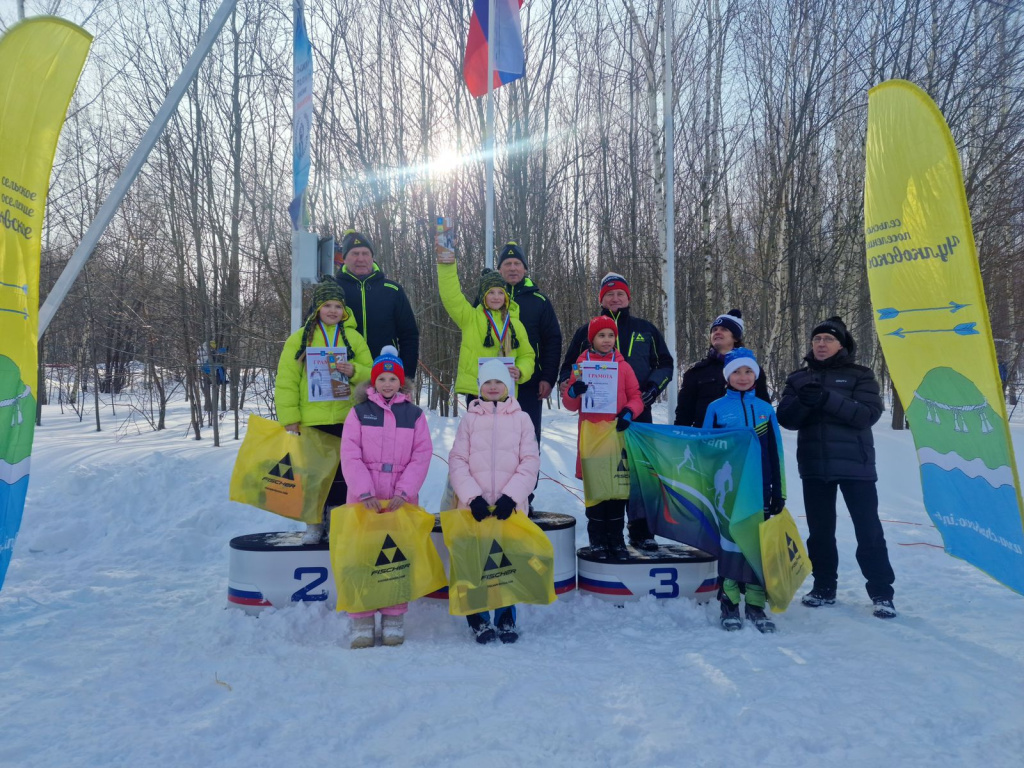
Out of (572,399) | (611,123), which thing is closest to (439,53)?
(611,123)

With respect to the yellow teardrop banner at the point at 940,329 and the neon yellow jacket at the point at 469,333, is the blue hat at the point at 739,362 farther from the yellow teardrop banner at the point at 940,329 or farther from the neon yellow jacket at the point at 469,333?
the neon yellow jacket at the point at 469,333

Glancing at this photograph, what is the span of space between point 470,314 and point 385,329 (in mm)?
667

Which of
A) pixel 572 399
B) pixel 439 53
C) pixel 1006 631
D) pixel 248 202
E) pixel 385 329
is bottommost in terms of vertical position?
pixel 1006 631

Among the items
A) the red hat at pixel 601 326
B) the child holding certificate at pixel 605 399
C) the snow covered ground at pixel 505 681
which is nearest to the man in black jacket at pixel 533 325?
the child holding certificate at pixel 605 399

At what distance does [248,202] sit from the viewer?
33.2 ft

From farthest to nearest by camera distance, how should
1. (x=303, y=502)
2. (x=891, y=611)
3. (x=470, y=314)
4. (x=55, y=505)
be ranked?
(x=55, y=505)
(x=470, y=314)
(x=303, y=502)
(x=891, y=611)

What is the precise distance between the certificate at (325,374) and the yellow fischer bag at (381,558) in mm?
827

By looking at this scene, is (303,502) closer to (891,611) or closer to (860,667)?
(860,667)

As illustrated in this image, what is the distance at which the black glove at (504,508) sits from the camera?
3922mm

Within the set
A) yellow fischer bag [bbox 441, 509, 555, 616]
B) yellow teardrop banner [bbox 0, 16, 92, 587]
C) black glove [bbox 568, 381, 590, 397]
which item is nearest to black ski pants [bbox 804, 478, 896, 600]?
black glove [bbox 568, 381, 590, 397]

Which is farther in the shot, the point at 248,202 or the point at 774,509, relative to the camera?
the point at 248,202

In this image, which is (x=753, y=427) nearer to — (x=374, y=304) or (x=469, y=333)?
(x=469, y=333)

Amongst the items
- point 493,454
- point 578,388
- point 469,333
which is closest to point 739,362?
point 578,388

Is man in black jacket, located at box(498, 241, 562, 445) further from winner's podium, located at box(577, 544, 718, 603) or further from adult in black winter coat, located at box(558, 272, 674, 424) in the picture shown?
winner's podium, located at box(577, 544, 718, 603)
